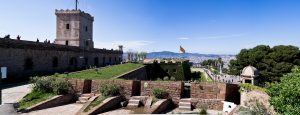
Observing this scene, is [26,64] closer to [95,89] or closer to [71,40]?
[95,89]

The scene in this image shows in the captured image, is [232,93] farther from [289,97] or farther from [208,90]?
[289,97]

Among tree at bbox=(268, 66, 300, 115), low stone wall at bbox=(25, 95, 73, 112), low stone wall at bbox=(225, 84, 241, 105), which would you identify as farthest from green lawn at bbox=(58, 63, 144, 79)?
tree at bbox=(268, 66, 300, 115)

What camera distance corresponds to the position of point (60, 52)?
35.3 meters

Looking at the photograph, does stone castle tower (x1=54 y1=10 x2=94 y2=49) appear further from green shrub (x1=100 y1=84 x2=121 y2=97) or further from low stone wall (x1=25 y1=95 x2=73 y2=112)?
green shrub (x1=100 y1=84 x2=121 y2=97)

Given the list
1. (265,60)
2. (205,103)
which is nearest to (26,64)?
(205,103)

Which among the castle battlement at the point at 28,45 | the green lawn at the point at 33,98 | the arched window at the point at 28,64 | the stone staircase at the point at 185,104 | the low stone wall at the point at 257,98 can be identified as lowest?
the stone staircase at the point at 185,104

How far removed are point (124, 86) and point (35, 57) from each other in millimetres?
14362

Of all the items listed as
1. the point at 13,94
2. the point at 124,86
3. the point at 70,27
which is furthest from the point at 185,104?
the point at 70,27

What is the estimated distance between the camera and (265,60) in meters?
45.7

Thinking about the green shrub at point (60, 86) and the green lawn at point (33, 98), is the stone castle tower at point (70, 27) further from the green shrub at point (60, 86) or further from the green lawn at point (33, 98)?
the green lawn at point (33, 98)

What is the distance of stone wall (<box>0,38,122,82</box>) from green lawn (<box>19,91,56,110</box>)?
735cm

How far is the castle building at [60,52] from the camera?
1007 inches

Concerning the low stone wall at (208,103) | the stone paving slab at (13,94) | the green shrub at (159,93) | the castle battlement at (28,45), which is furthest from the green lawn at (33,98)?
the low stone wall at (208,103)

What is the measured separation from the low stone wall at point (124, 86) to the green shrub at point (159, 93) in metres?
1.50
